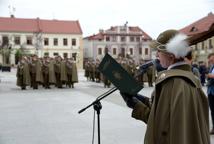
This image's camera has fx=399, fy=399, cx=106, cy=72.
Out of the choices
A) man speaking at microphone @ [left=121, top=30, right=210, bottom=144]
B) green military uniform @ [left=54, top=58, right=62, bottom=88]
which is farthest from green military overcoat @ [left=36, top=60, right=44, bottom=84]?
man speaking at microphone @ [left=121, top=30, right=210, bottom=144]

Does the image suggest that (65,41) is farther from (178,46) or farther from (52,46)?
(178,46)

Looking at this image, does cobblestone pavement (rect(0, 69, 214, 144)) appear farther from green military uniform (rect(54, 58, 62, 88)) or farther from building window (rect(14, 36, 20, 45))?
building window (rect(14, 36, 20, 45))

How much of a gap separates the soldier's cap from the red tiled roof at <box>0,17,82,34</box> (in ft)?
237

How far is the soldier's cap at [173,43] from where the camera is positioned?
304cm

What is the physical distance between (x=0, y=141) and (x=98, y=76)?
19.7 metres

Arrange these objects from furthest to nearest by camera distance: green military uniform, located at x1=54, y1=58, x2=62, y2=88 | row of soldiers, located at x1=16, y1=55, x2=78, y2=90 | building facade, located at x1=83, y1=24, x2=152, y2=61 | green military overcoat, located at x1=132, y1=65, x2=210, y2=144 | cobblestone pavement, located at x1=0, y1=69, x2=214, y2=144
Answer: building facade, located at x1=83, y1=24, x2=152, y2=61 → green military uniform, located at x1=54, y1=58, x2=62, y2=88 → row of soldiers, located at x1=16, y1=55, x2=78, y2=90 → cobblestone pavement, located at x1=0, y1=69, x2=214, y2=144 → green military overcoat, located at x1=132, y1=65, x2=210, y2=144

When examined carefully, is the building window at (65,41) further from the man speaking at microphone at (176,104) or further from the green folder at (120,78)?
the man speaking at microphone at (176,104)

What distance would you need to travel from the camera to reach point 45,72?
20.6 m

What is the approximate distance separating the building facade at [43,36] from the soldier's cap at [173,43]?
7000 cm

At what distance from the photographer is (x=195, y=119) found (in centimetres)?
289

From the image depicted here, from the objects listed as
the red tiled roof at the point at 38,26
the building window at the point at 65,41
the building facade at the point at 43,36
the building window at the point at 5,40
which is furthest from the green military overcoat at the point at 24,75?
the building window at the point at 65,41

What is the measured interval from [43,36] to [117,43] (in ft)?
52.9

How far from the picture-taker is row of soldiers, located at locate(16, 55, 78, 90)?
2012 centimetres

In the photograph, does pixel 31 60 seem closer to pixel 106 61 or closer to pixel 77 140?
pixel 77 140
